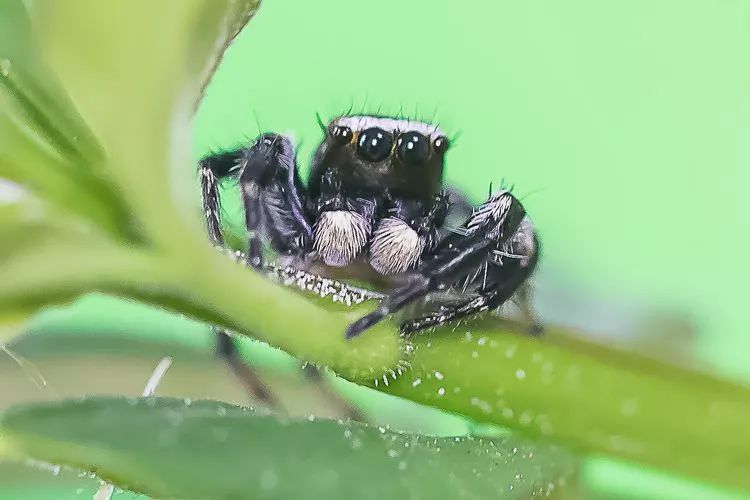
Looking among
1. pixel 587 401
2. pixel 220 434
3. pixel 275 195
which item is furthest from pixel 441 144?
pixel 220 434

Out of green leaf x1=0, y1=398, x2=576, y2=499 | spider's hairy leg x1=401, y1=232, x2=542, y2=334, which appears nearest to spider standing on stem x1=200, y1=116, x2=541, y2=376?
spider's hairy leg x1=401, y1=232, x2=542, y2=334

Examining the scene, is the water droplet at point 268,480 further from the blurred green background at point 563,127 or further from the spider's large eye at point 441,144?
the blurred green background at point 563,127

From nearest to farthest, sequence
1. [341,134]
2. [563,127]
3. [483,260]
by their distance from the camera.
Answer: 1. [483,260]
2. [341,134]
3. [563,127]

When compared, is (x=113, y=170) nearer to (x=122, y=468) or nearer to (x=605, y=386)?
(x=122, y=468)

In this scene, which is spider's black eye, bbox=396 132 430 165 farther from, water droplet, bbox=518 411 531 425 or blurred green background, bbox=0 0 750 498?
blurred green background, bbox=0 0 750 498

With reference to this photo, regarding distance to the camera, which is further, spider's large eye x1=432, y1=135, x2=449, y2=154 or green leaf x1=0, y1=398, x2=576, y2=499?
spider's large eye x1=432, y1=135, x2=449, y2=154

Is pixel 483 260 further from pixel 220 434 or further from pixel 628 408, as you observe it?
pixel 220 434

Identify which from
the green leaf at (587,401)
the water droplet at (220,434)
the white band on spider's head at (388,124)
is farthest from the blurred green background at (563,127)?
the water droplet at (220,434)
